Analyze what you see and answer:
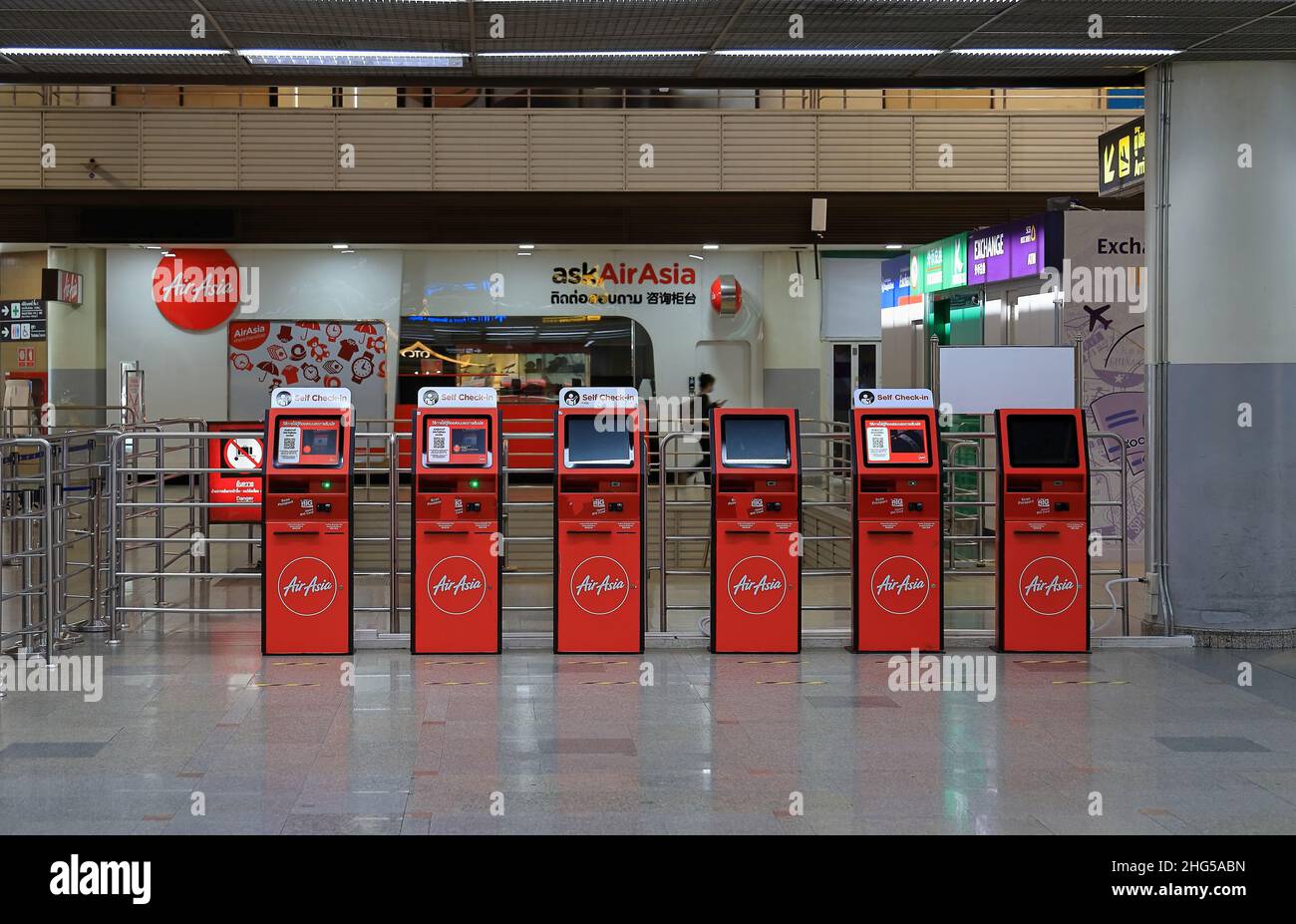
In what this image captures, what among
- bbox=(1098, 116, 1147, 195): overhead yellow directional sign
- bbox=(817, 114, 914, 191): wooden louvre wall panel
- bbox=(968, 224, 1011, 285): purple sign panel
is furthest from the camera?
bbox=(817, 114, 914, 191): wooden louvre wall panel

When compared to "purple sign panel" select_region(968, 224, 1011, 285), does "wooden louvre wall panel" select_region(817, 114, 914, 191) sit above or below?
above

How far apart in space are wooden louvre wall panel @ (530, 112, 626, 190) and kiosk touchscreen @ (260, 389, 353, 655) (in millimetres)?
9663

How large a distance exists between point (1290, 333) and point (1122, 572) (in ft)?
5.46

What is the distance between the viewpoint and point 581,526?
25.6 ft

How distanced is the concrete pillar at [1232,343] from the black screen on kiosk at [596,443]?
3.18 m

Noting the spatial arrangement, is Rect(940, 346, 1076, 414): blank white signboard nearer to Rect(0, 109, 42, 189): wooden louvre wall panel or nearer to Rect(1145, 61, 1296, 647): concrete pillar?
Rect(1145, 61, 1296, 647): concrete pillar

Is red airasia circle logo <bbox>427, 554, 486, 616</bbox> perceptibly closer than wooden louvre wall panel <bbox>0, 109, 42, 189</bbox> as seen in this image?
Yes

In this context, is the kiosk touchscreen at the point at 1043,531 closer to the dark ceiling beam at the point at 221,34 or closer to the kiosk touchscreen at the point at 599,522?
the kiosk touchscreen at the point at 599,522

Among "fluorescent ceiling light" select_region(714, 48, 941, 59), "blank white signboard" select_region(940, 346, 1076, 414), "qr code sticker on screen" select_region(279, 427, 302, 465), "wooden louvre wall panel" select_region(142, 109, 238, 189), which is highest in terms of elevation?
"wooden louvre wall panel" select_region(142, 109, 238, 189)

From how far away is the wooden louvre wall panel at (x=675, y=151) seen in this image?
1702cm

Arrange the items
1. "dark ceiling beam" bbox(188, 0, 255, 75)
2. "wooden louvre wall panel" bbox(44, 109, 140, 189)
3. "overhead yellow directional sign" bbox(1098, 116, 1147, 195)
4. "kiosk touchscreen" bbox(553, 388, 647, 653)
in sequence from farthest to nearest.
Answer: "wooden louvre wall panel" bbox(44, 109, 140, 189) → "overhead yellow directional sign" bbox(1098, 116, 1147, 195) → "kiosk touchscreen" bbox(553, 388, 647, 653) → "dark ceiling beam" bbox(188, 0, 255, 75)

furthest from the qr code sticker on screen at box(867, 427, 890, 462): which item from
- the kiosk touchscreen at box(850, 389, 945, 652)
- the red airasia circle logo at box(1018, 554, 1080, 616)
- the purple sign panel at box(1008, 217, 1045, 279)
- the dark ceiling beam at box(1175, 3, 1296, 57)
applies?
the purple sign panel at box(1008, 217, 1045, 279)

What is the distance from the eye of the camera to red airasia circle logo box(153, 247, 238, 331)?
18.7 m
